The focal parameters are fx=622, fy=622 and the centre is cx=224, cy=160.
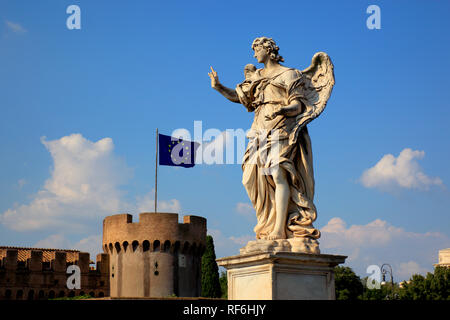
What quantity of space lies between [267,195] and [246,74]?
5.74 feet

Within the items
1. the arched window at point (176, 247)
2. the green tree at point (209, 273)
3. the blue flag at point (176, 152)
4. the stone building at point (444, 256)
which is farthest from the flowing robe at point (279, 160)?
the stone building at point (444, 256)

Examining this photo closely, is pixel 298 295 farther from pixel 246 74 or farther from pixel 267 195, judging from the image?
pixel 246 74

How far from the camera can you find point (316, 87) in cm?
796

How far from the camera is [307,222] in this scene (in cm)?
759

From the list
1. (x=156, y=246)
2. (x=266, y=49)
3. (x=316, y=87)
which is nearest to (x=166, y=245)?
(x=156, y=246)

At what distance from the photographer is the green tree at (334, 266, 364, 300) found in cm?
5838

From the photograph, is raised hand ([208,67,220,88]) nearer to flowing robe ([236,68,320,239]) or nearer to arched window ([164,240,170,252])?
flowing robe ([236,68,320,239])

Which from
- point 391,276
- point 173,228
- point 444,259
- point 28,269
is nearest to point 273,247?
point 391,276

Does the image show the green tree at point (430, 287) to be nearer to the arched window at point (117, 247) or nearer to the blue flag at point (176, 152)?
the blue flag at point (176, 152)

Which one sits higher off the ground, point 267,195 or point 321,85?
point 321,85

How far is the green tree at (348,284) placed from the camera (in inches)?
2298

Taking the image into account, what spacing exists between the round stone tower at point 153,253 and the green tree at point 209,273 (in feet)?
17.5

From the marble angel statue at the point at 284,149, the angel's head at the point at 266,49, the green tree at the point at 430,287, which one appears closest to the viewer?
the marble angel statue at the point at 284,149

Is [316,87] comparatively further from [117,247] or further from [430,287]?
[117,247]
